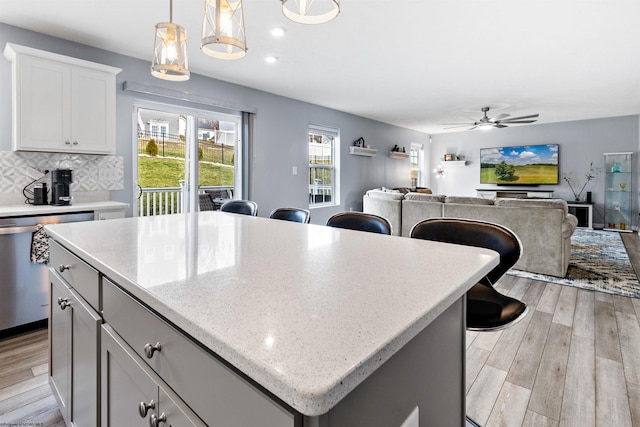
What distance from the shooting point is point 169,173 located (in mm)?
4430

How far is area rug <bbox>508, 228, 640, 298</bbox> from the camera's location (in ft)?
11.5

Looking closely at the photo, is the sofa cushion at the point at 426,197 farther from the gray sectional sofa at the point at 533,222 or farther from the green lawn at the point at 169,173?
the green lawn at the point at 169,173

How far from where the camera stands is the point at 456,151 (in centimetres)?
935

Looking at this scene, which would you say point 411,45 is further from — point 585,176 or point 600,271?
point 585,176

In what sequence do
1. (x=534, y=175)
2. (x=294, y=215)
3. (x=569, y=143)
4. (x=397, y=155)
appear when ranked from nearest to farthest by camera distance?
(x=294, y=215) → (x=569, y=143) → (x=397, y=155) → (x=534, y=175)

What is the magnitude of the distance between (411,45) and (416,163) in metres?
6.24

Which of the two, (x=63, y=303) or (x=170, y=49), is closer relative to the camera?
(x=63, y=303)

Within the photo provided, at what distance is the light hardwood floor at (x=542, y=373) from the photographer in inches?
65.4

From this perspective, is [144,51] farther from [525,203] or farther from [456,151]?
[456,151]

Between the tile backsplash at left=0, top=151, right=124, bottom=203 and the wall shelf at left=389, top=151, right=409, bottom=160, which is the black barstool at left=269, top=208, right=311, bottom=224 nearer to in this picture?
the tile backsplash at left=0, top=151, right=124, bottom=203

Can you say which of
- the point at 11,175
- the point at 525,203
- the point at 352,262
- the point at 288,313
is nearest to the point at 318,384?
the point at 288,313

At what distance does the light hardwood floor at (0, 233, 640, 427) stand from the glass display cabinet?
219 inches

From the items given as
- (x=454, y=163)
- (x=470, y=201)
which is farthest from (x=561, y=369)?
(x=454, y=163)

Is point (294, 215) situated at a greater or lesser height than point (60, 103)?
lesser
